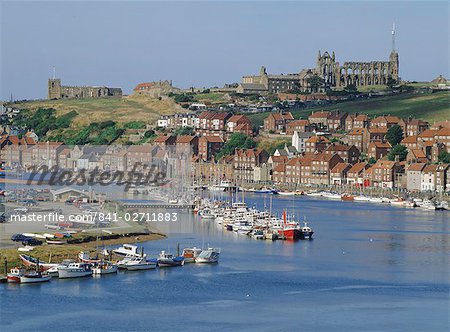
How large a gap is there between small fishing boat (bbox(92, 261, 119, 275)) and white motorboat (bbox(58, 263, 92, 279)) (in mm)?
150

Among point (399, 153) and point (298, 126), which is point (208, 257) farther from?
point (298, 126)

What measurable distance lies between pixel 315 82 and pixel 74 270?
204 feet

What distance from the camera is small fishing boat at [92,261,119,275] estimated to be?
2855cm

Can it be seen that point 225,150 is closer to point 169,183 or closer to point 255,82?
point 169,183

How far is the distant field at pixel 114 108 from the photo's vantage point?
285 ft

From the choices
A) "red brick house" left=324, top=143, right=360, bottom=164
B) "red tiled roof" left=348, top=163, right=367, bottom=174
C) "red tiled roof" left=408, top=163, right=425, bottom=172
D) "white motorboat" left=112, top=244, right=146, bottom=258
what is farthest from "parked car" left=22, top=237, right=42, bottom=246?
"red brick house" left=324, top=143, right=360, bottom=164

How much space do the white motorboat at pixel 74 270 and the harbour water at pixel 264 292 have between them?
223 mm

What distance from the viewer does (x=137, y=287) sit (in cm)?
2728

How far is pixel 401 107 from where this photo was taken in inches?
2982

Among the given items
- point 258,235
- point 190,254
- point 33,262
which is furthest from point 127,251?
point 258,235

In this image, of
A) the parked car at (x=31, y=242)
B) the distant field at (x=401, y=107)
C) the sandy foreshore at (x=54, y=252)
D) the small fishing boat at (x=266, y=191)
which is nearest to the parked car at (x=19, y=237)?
the parked car at (x=31, y=242)

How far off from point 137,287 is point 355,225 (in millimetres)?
15365

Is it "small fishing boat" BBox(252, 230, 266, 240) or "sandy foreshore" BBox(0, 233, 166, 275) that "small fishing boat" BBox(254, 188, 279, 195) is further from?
"sandy foreshore" BBox(0, 233, 166, 275)

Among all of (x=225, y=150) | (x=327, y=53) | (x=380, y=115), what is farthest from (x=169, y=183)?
(x=327, y=53)
